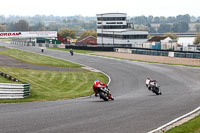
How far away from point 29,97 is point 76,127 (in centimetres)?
1115

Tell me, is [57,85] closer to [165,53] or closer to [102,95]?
[102,95]

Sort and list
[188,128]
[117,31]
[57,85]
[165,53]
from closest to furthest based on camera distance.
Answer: [188,128]
[57,85]
[165,53]
[117,31]

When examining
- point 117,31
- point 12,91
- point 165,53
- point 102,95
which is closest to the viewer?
point 102,95

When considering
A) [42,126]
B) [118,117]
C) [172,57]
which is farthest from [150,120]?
[172,57]

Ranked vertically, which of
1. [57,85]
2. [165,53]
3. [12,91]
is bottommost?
[57,85]

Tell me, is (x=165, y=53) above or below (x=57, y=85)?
above

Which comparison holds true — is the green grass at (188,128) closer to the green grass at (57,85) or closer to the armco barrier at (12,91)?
the green grass at (57,85)

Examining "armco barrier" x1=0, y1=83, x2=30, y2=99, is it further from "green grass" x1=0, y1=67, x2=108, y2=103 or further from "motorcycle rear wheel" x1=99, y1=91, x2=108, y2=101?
"motorcycle rear wheel" x1=99, y1=91, x2=108, y2=101

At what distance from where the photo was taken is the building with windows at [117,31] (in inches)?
4966

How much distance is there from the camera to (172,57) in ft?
201

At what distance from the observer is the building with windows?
126 meters

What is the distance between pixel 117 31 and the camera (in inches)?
5187

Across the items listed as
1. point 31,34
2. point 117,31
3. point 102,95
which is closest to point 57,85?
point 102,95

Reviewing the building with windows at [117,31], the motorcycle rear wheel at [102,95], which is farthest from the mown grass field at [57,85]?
the building with windows at [117,31]
